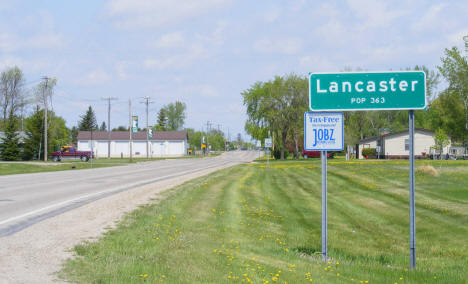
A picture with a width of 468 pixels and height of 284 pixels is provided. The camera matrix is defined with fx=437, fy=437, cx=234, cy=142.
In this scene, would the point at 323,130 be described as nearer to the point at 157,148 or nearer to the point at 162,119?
the point at 157,148

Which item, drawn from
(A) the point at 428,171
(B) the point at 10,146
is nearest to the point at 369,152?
(A) the point at 428,171

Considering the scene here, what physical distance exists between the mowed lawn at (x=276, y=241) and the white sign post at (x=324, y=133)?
1.13 meters

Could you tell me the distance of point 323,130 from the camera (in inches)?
275

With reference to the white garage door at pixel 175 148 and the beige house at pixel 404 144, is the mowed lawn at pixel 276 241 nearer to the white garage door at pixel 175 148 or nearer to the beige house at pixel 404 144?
the beige house at pixel 404 144

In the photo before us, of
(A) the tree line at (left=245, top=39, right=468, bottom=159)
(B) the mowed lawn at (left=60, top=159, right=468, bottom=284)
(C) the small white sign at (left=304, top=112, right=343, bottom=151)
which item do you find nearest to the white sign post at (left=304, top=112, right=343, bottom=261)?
(C) the small white sign at (left=304, top=112, right=343, bottom=151)

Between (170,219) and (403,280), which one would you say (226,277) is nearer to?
(403,280)

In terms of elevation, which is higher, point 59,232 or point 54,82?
point 54,82

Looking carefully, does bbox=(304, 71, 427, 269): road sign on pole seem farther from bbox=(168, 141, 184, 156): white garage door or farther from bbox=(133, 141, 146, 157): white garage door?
bbox=(168, 141, 184, 156): white garage door

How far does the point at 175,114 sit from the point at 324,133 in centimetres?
16135

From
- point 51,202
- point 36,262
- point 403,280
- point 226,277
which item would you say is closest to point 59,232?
point 36,262

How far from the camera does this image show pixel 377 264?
715 centimetres

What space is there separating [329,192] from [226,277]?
42.3ft

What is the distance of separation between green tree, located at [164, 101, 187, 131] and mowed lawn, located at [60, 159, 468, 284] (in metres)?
151

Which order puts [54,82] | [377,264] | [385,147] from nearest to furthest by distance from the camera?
[377,264]
[385,147]
[54,82]
